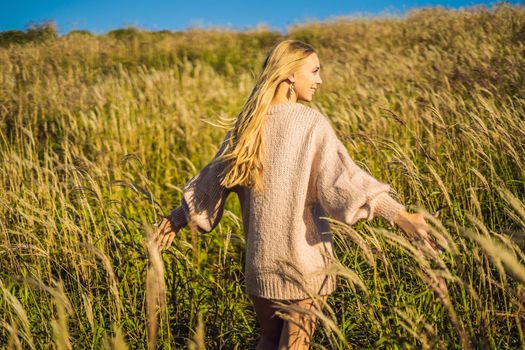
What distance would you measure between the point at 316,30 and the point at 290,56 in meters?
12.7

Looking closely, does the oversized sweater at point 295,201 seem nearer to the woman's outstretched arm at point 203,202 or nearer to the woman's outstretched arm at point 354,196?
A: the woman's outstretched arm at point 354,196

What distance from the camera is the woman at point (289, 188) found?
1.77m

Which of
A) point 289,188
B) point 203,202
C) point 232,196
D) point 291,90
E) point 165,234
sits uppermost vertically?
point 291,90

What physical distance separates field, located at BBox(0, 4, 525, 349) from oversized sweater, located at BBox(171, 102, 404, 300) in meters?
0.14

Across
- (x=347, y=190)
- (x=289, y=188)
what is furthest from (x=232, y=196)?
(x=347, y=190)

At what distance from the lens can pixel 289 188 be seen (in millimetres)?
1875

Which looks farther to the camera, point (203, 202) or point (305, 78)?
point (203, 202)

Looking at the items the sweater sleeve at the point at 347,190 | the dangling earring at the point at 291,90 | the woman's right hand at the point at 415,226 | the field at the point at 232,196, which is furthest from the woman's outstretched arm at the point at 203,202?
the woman's right hand at the point at 415,226

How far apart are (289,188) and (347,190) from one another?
0.82ft

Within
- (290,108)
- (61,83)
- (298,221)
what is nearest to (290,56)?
(290,108)

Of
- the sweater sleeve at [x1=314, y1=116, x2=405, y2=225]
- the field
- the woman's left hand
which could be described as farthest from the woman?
the woman's left hand

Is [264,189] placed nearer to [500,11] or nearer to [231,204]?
[231,204]

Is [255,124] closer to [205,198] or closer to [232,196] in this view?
[205,198]

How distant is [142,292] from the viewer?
2.50 meters
